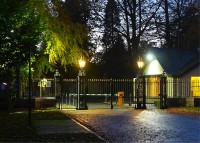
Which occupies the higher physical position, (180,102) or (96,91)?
(96,91)

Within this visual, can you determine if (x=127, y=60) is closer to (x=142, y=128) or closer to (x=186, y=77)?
(x=186, y=77)

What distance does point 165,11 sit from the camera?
5559 centimetres

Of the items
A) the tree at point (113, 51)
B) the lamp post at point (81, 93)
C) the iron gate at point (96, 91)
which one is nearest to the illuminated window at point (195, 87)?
the iron gate at point (96, 91)

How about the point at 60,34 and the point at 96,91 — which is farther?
the point at 96,91

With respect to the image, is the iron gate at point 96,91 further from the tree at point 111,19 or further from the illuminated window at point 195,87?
the tree at point 111,19

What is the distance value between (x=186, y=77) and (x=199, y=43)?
1888cm

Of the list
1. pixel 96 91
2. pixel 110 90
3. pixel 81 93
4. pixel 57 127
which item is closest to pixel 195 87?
pixel 110 90

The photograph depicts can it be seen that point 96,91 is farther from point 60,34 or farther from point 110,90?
point 60,34

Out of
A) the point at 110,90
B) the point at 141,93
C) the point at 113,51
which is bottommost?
the point at 141,93

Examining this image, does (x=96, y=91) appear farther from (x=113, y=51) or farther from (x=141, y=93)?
(x=113, y=51)

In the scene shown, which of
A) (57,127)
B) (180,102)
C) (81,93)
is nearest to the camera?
Answer: (57,127)

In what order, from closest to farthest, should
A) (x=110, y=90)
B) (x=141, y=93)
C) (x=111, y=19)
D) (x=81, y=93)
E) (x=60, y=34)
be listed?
(x=81, y=93), (x=60, y=34), (x=141, y=93), (x=110, y=90), (x=111, y=19)

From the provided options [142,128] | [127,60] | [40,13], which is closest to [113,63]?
[127,60]

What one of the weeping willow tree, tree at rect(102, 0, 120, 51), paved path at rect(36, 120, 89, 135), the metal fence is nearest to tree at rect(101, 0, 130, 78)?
tree at rect(102, 0, 120, 51)
